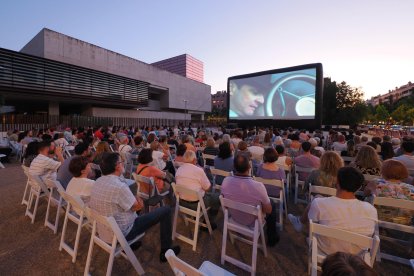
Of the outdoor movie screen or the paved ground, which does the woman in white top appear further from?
the outdoor movie screen

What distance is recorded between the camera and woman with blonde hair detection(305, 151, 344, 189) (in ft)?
11.3

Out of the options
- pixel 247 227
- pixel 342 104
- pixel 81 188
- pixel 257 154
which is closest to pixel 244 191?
pixel 247 227

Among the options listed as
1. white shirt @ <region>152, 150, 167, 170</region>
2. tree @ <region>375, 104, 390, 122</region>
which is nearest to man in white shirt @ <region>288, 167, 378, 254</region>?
white shirt @ <region>152, 150, 167, 170</region>

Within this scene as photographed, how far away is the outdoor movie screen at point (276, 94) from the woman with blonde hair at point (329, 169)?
14.7m

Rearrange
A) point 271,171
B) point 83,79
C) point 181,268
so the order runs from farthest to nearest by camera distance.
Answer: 1. point 83,79
2. point 271,171
3. point 181,268

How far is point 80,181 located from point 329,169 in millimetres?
3670

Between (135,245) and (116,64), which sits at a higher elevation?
(116,64)

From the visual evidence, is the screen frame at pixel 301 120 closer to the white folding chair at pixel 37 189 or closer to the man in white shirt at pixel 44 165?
the man in white shirt at pixel 44 165

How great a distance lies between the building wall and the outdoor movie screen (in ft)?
39.5

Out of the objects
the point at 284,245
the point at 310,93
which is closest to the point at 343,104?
the point at 310,93

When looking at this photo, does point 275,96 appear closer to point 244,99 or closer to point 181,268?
point 244,99

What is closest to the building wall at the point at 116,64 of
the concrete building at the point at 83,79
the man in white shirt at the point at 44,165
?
the concrete building at the point at 83,79

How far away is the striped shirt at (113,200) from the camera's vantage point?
2537 millimetres

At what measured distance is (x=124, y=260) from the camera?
116 inches
